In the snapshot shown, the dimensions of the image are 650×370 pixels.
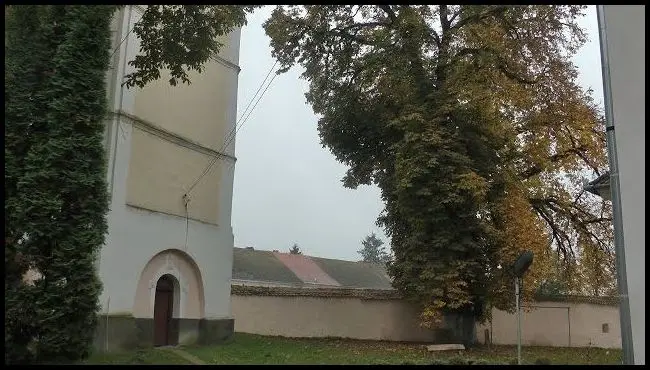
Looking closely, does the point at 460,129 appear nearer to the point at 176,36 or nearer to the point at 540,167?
the point at 540,167

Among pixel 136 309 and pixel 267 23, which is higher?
pixel 267 23

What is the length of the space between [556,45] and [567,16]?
2.87 ft

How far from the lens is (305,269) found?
123 feet

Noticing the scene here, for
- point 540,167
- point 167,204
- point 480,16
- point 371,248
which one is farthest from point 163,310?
point 371,248

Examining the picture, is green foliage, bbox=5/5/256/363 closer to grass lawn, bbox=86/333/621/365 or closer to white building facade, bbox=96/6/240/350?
grass lawn, bbox=86/333/621/365

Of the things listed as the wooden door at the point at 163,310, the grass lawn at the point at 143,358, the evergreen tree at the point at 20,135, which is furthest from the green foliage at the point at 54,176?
the wooden door at the point at 163,310

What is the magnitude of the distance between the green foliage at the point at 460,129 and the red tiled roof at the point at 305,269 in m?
17.8

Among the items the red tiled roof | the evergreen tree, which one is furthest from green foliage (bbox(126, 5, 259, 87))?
the red tiled roof

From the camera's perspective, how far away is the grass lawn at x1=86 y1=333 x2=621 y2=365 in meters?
11.6

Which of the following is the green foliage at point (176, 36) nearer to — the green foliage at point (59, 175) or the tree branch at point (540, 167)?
the green foliage at point (59, 175)

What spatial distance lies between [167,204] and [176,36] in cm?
453

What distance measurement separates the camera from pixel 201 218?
15461 millimetres

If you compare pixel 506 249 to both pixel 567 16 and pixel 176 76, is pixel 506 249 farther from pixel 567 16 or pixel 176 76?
pixel 176 76
